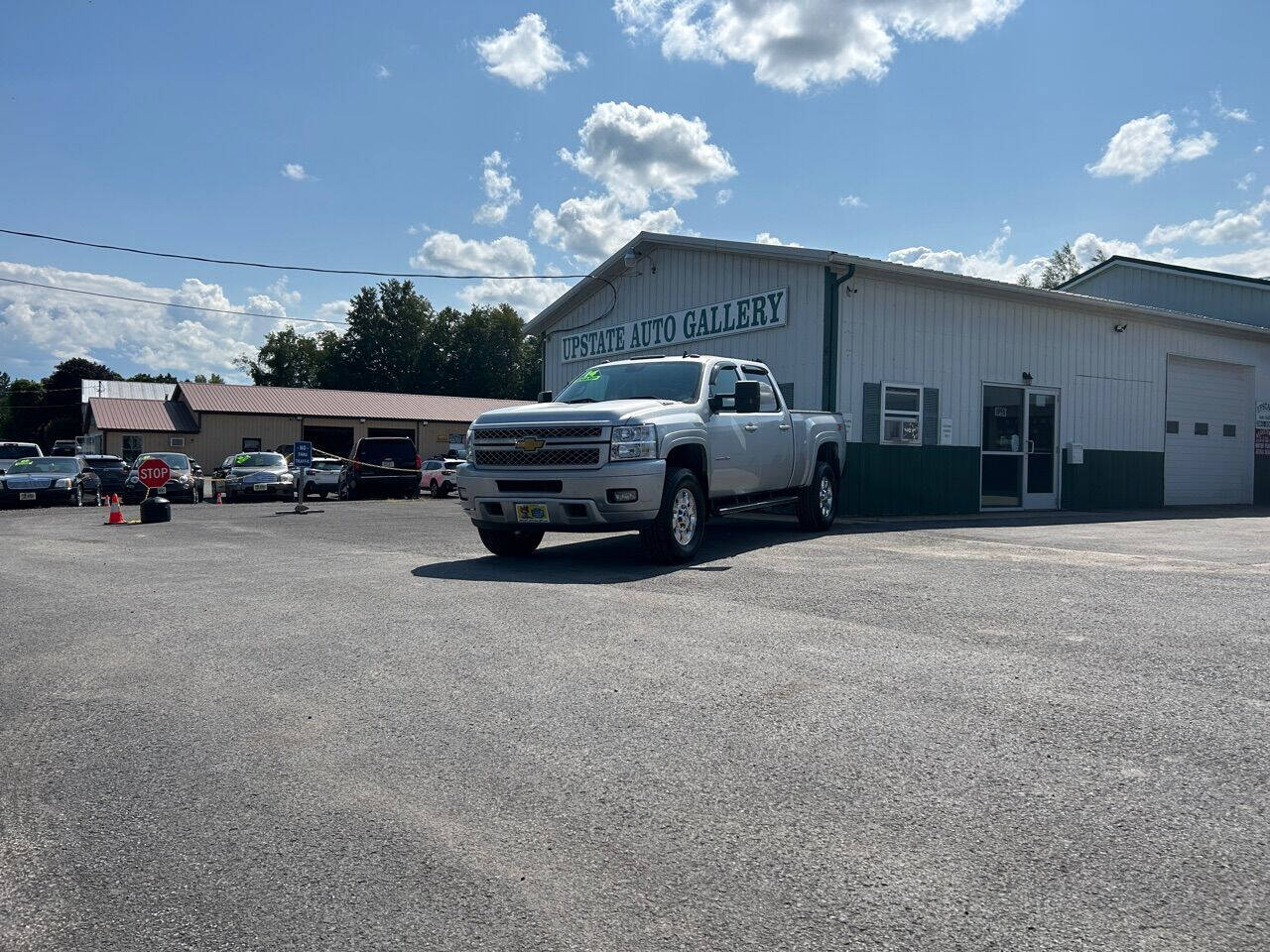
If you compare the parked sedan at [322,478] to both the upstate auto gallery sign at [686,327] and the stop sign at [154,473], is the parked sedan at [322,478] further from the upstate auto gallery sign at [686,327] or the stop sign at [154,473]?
the stop sign at [154,473]

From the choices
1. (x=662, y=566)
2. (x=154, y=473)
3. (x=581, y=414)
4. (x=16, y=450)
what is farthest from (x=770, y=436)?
(x=16, y=450)

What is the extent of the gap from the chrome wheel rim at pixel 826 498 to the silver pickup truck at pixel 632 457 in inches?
62.0

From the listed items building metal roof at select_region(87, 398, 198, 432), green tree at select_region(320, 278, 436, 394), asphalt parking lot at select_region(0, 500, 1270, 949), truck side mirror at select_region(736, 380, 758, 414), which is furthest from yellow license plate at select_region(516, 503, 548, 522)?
green tree at select_region(320, 278, 436, 394)

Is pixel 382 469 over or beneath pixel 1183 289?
beneath

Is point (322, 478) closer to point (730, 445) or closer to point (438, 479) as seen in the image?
point (438, 479)

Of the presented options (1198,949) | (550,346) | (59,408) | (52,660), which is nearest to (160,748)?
(52,660)

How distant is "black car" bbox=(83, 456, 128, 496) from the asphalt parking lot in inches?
839

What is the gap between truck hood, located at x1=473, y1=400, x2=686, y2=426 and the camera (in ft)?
29.5

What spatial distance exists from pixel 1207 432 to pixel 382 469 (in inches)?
829

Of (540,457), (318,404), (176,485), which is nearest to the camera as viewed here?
(540,457)

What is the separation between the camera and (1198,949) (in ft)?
7.67

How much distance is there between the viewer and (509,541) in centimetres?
1013

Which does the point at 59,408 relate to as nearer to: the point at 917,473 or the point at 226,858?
the point at 917,473

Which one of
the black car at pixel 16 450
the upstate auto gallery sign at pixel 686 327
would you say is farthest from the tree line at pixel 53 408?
the upstate auto gallery sign at pixel 686 327
